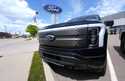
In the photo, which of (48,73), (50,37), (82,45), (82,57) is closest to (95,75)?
(82,57)

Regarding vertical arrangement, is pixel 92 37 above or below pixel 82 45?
above

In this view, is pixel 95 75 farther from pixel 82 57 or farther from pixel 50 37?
pixel 50 37

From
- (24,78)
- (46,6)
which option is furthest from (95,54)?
(46,6)

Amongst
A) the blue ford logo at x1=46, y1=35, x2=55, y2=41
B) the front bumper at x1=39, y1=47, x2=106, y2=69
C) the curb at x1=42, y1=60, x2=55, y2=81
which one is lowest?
the curb at x1=42, y1=60, x2=55, y2=81

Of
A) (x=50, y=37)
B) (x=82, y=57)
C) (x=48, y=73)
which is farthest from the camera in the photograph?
(x=48, y=73)

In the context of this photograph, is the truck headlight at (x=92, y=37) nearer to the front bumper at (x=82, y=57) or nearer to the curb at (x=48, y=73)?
the front bumper at (x=82, y=57)

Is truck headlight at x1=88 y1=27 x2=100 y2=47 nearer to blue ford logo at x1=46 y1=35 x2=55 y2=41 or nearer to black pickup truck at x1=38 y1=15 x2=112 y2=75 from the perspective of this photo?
black pickup truck at x1=38 y1=15 x2=112 y2=75

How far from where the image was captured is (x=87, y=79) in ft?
14.4

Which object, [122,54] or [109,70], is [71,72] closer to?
[109,70]

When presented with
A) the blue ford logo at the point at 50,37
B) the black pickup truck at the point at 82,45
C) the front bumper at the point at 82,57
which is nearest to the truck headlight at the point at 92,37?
the black pickup truck at the point at 82,45

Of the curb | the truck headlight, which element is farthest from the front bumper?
the curb

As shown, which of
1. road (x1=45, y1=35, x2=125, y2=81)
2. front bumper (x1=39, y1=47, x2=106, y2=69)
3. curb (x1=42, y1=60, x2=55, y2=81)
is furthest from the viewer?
curb (x1=42, y1=60, x2=55, y2=81)

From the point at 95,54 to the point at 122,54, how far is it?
2620 millimetres

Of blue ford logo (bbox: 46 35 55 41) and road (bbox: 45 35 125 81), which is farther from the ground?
blue ford logo (bbox: 46 35 55 41)
